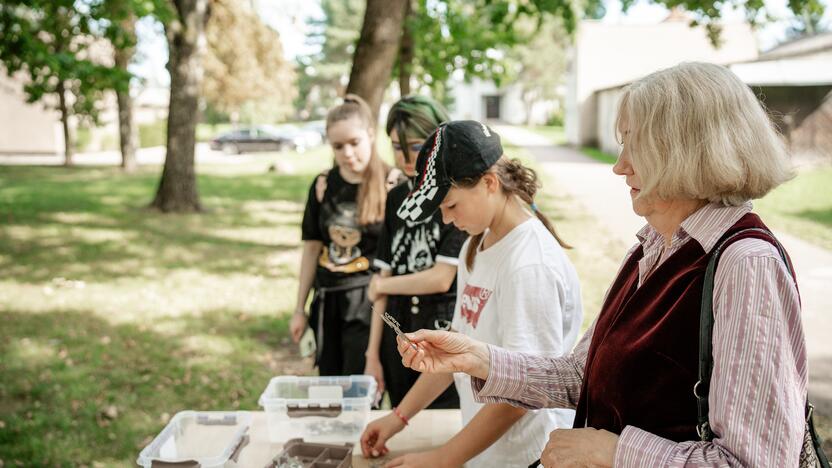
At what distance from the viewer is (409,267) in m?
2.88

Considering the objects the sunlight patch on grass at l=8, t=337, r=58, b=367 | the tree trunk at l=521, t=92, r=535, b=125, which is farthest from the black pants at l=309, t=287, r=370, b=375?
the tree trunk at l=521, t=92, r=535, b=125

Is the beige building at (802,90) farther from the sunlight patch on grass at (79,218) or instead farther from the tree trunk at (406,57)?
the sunlight patch on grass at (79,218)

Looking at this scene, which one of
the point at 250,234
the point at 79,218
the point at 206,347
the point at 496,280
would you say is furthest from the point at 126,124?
the point at 496,280

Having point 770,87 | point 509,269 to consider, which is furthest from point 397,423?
point 770,87

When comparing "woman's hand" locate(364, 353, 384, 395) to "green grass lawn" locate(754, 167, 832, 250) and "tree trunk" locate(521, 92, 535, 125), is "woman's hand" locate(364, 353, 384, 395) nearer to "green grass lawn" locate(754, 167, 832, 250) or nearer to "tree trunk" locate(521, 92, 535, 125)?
"green grass lawn" locate(754, 167, 832, 250)

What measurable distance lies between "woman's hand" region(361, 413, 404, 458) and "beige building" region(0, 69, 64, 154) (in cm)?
3436

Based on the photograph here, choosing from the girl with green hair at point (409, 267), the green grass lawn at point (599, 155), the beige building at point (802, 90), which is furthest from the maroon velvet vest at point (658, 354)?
the green grass lawn at point (599, 155)

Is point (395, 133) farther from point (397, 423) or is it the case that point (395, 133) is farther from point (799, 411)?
point (799, 411)

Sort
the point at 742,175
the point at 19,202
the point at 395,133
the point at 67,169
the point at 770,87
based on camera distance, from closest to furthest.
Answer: the point at 742,175 < the point at 395,133 < the point at 19,202 < the point at 770,87 < the point at 67,169

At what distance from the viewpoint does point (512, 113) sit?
62.2 m

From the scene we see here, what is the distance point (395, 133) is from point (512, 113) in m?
60.6

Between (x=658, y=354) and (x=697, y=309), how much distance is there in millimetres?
109

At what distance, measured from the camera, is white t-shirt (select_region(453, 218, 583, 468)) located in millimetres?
1839

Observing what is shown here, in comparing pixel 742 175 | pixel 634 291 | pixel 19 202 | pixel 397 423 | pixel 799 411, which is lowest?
pixel 19 202
